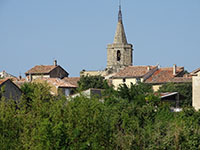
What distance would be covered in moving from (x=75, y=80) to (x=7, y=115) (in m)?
52.9

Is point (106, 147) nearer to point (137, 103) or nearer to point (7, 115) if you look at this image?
point (7, 115)

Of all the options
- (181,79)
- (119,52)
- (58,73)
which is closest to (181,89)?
(181,79)

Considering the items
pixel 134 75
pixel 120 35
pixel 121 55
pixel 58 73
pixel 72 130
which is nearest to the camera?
pixel 72 130

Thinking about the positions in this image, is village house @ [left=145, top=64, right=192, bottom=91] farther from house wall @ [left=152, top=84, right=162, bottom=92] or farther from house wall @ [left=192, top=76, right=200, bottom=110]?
house wall @ [left=192, top=76, right=200, bottom=110]

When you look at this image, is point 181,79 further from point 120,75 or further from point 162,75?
point 120,75

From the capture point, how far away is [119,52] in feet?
311

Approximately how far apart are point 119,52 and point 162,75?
1050 inches

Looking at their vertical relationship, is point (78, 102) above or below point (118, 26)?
below

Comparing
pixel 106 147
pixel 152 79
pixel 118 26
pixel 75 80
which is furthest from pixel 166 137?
pixel 118 26

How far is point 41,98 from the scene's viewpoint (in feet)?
82.7

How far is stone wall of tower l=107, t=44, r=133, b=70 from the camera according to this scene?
92.8 m

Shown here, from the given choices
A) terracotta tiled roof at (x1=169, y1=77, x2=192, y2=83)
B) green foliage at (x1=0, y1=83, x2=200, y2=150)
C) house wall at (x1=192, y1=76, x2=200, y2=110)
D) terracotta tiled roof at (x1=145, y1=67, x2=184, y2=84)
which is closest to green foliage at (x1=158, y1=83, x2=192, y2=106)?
terracotta tiled roof at (x1=169, y1=77, x2=192, y2=83)

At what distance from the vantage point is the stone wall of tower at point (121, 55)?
9281 cm

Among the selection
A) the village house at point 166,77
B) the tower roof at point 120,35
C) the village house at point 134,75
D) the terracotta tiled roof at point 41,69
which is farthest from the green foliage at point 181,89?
the tower roof at point 120,35
